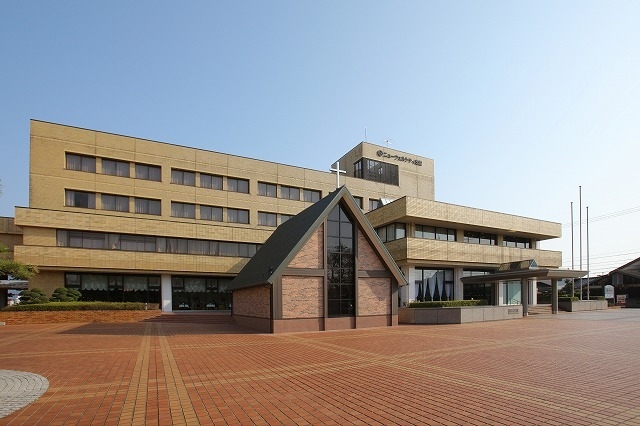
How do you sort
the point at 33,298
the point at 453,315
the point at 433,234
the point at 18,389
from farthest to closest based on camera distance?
the point at 433,234, the point at 33,298, the point at 453,315, the point at 18,389

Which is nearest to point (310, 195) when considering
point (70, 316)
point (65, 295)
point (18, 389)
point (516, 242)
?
point (516, 242)

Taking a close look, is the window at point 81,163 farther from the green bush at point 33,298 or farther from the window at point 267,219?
the window at point 267,219

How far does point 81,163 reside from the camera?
35.5m

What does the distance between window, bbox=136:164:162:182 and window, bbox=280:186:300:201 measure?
43.0 ft

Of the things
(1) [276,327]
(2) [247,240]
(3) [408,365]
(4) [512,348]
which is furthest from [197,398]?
(2) [247,240]

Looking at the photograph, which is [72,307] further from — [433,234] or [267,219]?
[433,234]

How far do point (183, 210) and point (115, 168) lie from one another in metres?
7.25

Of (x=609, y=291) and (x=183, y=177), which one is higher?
(x=183, y=177)

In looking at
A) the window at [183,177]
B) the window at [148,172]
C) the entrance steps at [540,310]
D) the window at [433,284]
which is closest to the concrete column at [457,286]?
the window at [433,284]

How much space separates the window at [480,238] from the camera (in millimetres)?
40938

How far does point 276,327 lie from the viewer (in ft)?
65.7

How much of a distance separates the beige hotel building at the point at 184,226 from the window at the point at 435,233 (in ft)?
0.36

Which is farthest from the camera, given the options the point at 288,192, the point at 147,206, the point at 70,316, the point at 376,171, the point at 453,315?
the point at 376,171

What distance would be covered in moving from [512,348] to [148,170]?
35.1 meters
